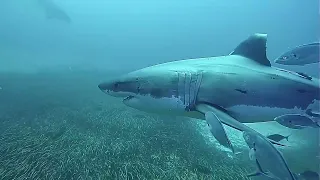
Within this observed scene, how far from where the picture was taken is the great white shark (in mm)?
3627

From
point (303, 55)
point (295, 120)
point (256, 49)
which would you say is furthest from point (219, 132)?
point (303, 55)

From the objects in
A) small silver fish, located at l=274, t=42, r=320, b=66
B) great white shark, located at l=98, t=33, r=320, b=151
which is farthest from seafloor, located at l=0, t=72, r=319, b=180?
small silver fish, located at l=274, t=42, r=320, b=66

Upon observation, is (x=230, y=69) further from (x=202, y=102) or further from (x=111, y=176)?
(x=111, y=176)

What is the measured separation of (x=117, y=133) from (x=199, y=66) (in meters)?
6.06

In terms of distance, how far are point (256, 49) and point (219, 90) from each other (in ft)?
4.36

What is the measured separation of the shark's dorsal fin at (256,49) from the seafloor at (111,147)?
12.3 feet

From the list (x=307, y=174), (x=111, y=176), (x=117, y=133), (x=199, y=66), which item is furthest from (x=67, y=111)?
(x=307, y=174)

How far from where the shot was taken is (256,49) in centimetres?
432

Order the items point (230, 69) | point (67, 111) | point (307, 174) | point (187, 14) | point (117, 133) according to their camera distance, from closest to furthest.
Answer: point (230, 69) → point (307, 174) → point (117, 133) → point (67, 111) → point (187, 14)

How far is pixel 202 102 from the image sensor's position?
3.59 meters

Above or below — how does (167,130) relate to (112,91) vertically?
below

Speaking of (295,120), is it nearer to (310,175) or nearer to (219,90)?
(219,90)

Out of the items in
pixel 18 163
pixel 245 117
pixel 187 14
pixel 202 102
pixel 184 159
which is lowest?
pixel 184 159

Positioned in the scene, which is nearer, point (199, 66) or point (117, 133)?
point (199, 66)
